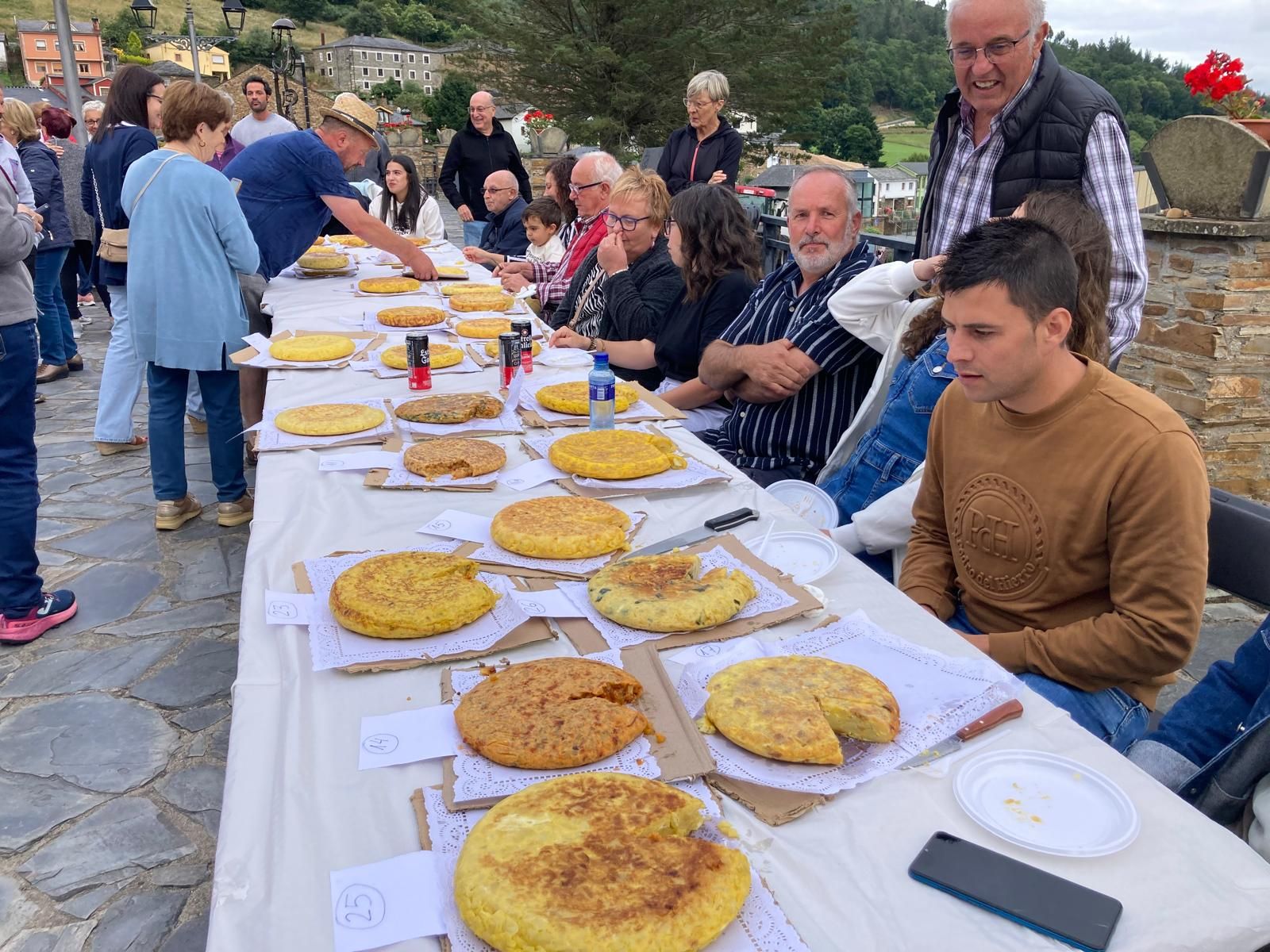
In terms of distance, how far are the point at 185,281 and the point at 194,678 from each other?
2007mm

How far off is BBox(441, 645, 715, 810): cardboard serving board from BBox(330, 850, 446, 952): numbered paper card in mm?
121

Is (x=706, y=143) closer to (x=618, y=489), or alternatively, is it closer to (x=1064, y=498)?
(x=618, y=489)

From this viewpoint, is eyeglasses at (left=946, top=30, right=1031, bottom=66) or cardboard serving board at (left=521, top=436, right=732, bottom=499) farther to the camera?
eyeglasses at (left=946, top=30, right=1031, bottom=66)

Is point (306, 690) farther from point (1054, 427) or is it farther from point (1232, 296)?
point (1232, 296)

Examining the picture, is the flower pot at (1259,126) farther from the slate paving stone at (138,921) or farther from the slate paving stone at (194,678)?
the slate paving stone at (138,921)

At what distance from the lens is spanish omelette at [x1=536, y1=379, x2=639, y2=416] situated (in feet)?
10.0

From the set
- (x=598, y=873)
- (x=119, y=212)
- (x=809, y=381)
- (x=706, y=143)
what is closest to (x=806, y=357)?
(x=809, y=381)

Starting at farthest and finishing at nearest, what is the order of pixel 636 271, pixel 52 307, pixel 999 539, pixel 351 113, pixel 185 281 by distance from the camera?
pixel 52 307 < pixel 351 113 < pixel 636 271 < pixel 185 281 < pixel 999 539

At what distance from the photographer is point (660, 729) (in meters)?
1.36

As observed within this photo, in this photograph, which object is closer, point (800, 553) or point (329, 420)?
point (800, 553)

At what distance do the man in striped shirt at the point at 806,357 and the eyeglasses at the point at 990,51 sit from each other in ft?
1.95

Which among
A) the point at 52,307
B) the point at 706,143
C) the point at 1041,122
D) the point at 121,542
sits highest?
the point at 1041,122

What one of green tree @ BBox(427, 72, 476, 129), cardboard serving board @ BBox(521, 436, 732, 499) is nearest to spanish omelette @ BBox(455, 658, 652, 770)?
cardboard serving board @ BBox(521, 436, 732, 499)

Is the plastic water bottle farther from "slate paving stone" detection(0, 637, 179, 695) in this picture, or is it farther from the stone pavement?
"slate paving stone" detection(0, 637, 179, 695)
